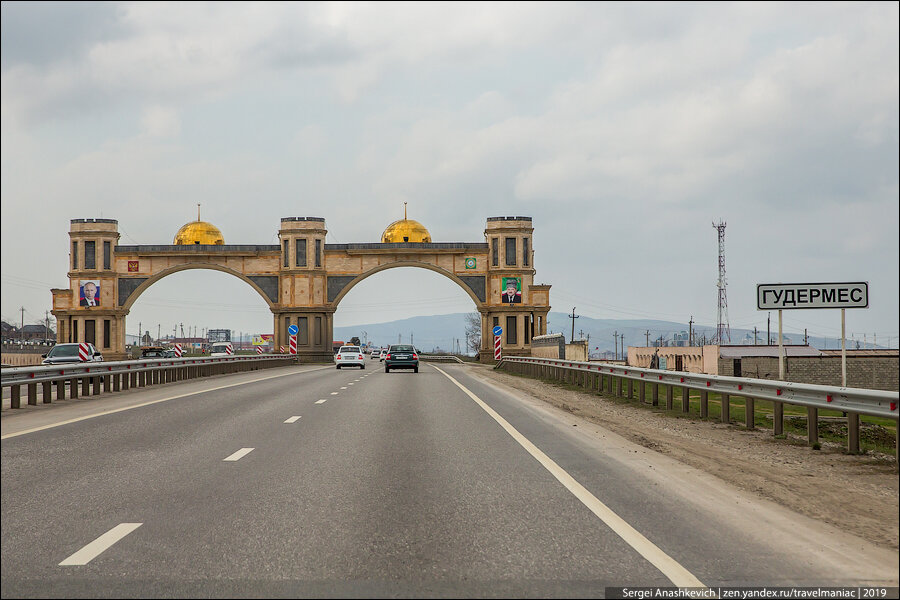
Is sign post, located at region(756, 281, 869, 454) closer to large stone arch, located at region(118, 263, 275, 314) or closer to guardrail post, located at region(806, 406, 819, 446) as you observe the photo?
guardrail post, located at region(806, 406, 819, 446)

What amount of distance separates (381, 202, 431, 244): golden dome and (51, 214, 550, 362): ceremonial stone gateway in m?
10.3

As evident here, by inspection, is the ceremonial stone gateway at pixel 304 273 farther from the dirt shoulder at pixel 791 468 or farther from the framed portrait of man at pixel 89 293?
the dirt shoulder at pixel 791 468

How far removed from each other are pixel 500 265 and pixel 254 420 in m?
72.6

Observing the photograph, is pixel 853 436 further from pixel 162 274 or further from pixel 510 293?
pixel 162 274

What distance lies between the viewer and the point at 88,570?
5473mm

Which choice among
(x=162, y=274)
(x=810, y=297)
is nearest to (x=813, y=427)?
(x=810, y=297)

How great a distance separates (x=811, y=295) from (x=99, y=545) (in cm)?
1367

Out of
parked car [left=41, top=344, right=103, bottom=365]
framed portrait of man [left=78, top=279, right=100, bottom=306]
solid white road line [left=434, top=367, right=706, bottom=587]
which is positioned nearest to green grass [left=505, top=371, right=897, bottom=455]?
solid white road line [left=434, top=367, right=706, bottom=587]

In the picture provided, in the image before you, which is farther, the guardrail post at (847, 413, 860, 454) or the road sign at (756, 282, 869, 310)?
the road sign at (756, 282, 869, 310)

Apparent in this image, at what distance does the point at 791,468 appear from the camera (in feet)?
34.2

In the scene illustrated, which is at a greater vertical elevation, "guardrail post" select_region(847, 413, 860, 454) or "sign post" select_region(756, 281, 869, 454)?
"sign post" select_region(756, 281, 869, 454)

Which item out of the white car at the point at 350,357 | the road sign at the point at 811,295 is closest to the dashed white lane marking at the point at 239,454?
the road sign at the point at 811,295

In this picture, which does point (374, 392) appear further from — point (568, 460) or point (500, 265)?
point (500, 265)

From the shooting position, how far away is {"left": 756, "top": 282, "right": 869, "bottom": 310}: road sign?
15.8 metres
